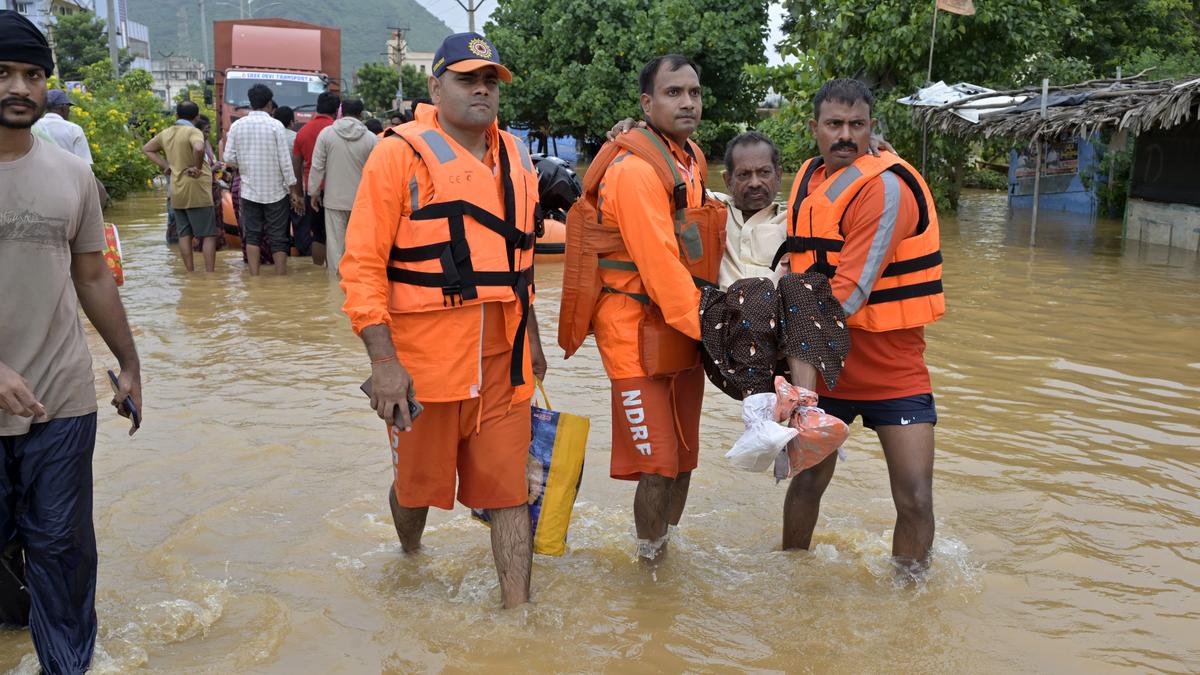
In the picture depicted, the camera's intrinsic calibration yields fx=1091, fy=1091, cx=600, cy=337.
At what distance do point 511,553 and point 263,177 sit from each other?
814 cm

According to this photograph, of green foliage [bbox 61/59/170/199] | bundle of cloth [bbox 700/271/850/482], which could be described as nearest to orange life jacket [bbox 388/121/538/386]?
bundle of cloth [bbox 700/271/850/482]

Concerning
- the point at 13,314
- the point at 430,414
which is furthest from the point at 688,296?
the point at 13,314

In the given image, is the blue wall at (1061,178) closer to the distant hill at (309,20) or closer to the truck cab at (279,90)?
the truck cab at (279,90)

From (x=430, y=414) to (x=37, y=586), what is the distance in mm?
1327

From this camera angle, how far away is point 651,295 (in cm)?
397

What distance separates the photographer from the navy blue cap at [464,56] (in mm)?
3754

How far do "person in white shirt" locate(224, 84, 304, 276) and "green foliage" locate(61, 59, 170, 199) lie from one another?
7025mm

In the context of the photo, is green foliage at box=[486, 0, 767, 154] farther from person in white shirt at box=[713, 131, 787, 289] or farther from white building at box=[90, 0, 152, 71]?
white building at box=[90, 0, 152, 71]

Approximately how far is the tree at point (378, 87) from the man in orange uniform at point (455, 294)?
59973mm

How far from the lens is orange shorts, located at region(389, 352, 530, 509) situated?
3865mm

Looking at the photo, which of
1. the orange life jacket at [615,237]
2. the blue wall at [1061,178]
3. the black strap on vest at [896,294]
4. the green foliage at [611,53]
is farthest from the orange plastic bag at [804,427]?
the green foliage at [611,53]

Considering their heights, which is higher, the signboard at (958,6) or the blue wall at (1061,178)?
the signboard at (958,6)

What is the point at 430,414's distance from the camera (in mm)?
3842

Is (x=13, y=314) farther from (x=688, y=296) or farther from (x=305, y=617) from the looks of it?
(x=688, y=296)
